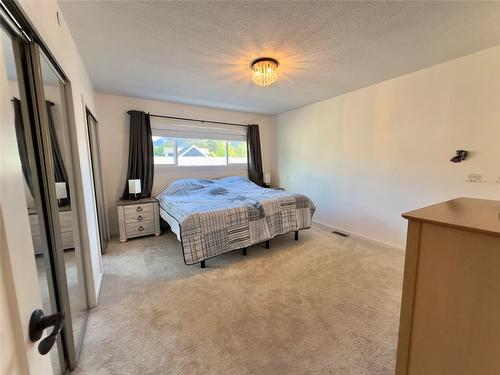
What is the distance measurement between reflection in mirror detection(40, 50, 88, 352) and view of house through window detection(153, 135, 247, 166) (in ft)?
7.98

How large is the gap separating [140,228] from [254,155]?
2729 mm

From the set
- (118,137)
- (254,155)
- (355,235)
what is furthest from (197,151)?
(355,235)

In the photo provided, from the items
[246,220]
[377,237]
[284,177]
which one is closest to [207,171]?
[284,177]

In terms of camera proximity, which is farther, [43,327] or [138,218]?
[138,218]

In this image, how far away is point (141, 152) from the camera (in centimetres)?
372

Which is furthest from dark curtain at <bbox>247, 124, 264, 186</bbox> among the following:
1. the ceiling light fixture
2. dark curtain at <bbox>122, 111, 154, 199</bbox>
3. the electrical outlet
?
the electrical outlet

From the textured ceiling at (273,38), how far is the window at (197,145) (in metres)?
1.15

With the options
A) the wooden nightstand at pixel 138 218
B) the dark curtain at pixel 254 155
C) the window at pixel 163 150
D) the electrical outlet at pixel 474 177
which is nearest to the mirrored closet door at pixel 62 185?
the wooden nightstand at pixel 138 218

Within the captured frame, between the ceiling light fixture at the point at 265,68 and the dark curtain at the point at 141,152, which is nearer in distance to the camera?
the ceiling light fixture at the point at 265,68

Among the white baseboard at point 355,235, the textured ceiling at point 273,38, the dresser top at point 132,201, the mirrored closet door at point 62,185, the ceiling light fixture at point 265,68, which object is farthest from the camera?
the dresser top at point 132,201

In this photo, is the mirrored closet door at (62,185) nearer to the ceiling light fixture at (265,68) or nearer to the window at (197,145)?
the ceiling light fixture at (265,68)

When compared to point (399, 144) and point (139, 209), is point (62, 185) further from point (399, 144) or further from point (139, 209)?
point (399, 144)

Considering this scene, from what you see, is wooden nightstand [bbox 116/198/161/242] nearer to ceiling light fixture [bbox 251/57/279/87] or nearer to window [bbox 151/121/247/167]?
window [bbox 151/121/247/167]

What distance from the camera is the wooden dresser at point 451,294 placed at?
803 mm
